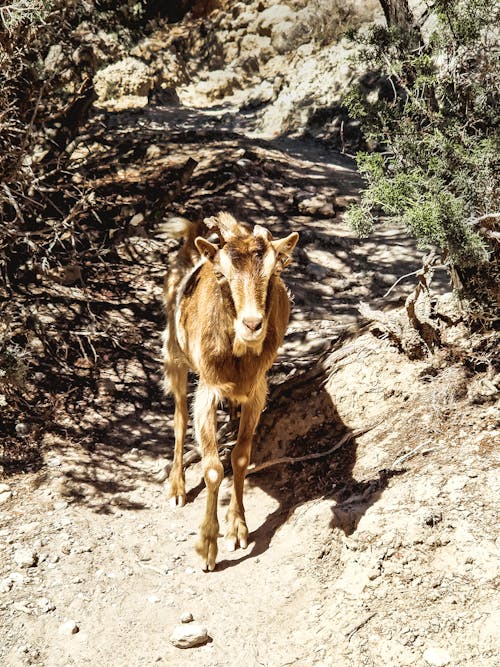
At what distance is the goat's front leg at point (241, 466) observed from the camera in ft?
17.1

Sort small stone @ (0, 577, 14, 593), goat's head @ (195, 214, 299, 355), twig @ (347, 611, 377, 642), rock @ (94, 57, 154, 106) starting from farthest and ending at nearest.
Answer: rock @ (94, 57, 154, 106), small stone @ (0, 577, 14, 593), goat's head @ (195, 214, 299, 355), twig @ (347, 611, 377, 642)

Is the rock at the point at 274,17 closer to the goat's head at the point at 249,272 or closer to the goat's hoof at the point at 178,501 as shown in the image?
the goat's hoof at the point at 178,501

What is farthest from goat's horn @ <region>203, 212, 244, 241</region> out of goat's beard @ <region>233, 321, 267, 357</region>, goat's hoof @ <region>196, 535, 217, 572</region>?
goat's hoof @ <region>196, 535, 217, 572</region>

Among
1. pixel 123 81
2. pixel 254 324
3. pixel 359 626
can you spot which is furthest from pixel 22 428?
pixel 123 81

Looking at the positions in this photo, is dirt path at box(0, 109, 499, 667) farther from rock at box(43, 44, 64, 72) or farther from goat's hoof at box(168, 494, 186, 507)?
rock at box(43, 44, 64, 72)

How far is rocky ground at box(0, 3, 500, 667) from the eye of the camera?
13.1 feet

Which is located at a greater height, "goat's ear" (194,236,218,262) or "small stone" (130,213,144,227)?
"goat's ear" (194,236,218,262)

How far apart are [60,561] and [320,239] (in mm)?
6144

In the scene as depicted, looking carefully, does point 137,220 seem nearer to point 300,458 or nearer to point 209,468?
point 300,458

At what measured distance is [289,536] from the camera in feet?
16.5

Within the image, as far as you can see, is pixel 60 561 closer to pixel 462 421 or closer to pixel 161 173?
pixel 462 421

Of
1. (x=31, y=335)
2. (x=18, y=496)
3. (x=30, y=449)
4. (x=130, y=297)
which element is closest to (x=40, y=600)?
(x=18, y=496)

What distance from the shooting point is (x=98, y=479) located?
19.9 feet

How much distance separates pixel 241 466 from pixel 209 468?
14.1 inches
